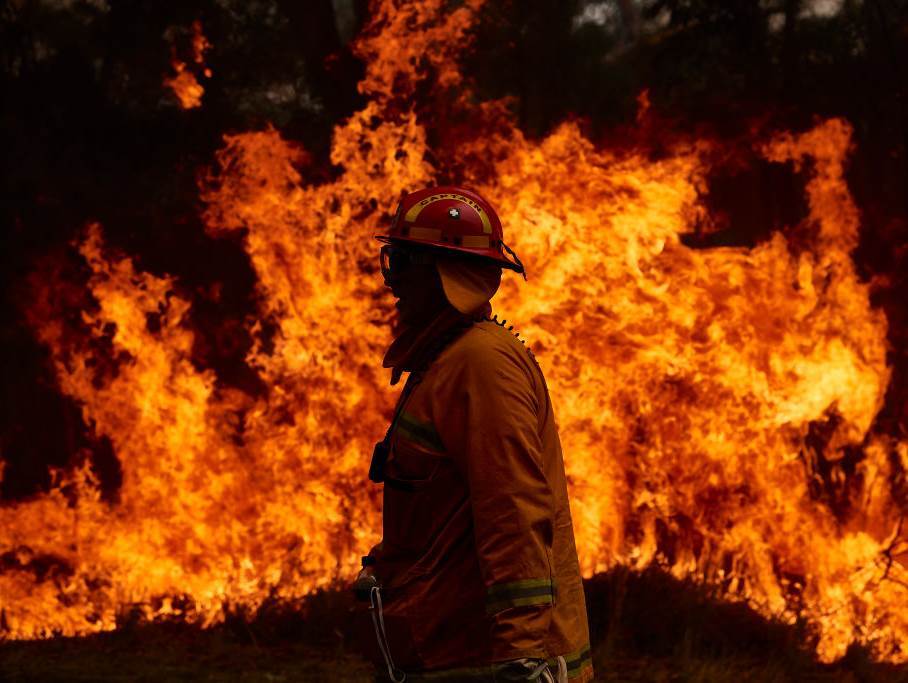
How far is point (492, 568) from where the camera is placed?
2605mm

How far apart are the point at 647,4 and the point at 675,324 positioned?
3.86 metres

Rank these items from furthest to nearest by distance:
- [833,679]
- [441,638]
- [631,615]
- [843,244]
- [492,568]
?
[843,244] → [631,615] → [833,679] → [441,638] → [492,568]

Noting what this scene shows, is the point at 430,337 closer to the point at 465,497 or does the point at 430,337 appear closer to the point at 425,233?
the point at 425,233

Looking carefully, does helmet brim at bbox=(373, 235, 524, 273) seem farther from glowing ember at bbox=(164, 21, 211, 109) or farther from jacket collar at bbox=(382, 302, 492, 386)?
glowing ember at bbox=(164, 21, 211, 109)

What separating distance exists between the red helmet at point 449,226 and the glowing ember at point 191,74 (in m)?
8.79

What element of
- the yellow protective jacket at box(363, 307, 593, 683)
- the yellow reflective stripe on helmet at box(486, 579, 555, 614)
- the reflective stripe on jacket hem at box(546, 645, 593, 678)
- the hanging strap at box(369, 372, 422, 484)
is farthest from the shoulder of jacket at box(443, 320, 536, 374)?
the reflective stripe on jacket hem at box(546, 645, 593, 678)

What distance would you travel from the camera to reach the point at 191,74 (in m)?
11.6

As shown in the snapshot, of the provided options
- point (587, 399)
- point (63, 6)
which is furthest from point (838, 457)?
point (63, 6)

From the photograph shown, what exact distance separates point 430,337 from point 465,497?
0.43 m

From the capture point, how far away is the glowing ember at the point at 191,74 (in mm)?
11469

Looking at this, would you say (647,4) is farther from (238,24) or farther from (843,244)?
(238,24)

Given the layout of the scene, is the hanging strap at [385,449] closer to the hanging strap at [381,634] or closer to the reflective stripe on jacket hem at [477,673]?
the hanging strap at [381,634]

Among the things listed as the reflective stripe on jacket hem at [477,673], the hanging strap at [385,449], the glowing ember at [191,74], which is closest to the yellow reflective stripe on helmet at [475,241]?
the hanging strap at [385,449]

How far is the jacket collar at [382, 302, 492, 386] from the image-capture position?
9.72 ft
